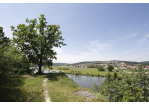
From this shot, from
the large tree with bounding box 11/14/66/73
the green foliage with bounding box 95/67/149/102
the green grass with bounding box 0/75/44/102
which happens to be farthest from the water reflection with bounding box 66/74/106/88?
the green foliage with bounding box 95/67/149/102

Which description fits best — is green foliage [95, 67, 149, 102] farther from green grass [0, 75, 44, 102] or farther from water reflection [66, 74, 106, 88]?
water reflection [66, 74, 106, 88]

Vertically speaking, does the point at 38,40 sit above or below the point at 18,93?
above

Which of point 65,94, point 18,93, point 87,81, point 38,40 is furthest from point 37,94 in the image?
point 87,81

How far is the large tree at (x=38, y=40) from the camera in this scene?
21.2 meters

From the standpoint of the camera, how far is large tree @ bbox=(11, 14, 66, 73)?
69.7ft

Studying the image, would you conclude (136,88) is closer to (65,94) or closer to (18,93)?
(65,94)

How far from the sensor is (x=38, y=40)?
21906 mm

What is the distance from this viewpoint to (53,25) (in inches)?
907

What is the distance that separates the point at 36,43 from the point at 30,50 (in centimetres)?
337

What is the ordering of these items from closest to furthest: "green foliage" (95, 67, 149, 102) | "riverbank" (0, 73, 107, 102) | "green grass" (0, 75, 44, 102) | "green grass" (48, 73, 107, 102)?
"green foliage" (95, 67, 149, 102)
"green grass" (0, 75, 44, 102)
"riverbank" (0, 73, 107, 102)
"green grass" (48, 73, 107, 102)

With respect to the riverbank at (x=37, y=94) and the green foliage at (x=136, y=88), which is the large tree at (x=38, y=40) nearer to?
the riverbank at (x=37, y=94)

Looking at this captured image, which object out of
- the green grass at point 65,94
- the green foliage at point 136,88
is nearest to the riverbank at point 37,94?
the green grass at point 65,94

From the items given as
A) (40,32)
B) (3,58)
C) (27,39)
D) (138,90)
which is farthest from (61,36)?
(138,90)

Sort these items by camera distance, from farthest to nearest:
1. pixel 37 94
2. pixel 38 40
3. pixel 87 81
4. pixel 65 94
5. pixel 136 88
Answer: pixel 87 81
pixel 38 40
pixel 65 94
pixel 37 94
pixel 136 88
